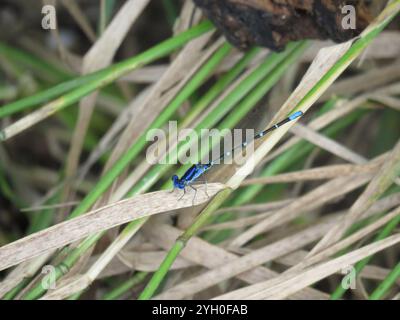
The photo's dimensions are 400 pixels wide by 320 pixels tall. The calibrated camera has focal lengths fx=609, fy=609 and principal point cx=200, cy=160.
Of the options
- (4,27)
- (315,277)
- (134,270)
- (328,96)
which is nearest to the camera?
(315,277)

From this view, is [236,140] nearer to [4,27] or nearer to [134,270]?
[134,270]

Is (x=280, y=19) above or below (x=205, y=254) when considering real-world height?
above

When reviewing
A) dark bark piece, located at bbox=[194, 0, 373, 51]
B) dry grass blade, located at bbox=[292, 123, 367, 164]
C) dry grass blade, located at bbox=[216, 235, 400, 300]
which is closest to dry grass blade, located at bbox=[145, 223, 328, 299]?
dry grass blade, located at bbox=[216, 235, 400, 300]

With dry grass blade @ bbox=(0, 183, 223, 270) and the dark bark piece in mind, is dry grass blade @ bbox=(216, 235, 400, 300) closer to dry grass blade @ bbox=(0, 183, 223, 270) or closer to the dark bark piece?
dry grass blade @ bbox=(0, 183, 223, 270)

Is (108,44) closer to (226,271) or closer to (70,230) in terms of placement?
(70,230)

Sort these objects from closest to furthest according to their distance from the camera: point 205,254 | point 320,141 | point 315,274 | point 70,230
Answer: point 70,230 → point 315,274 → point 205,254 → point 320,141

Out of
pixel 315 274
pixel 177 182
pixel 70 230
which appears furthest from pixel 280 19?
pixel 70 230

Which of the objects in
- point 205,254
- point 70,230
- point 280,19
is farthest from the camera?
point 205,254
